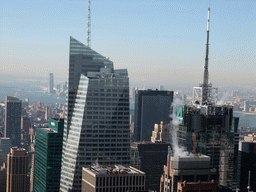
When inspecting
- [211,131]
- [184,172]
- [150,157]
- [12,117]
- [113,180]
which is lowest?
[150,157]

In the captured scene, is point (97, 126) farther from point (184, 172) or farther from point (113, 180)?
point (184, 172)

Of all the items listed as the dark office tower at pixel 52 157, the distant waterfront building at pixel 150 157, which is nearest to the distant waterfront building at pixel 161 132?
the distant waterfront building at pixel 150 157

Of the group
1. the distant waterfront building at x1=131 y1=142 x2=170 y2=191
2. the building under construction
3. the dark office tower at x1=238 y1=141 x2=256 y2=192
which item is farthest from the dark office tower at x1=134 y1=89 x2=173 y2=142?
the building under construction

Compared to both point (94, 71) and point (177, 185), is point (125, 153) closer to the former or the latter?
point (94, 71)

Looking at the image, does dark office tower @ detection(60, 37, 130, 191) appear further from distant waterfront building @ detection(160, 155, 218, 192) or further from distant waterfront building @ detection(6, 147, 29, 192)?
distant waterfront building @ detection(6, 147, 29, 192)

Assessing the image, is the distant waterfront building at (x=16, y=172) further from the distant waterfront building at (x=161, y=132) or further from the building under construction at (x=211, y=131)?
the building under construction at (x=211, y=131)

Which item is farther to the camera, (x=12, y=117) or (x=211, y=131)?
(x=12, y=117)

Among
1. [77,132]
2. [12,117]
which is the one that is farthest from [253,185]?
[12,117]

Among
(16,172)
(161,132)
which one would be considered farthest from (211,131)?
(161,132)

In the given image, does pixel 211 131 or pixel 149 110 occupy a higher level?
pixel 211 131
